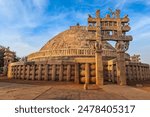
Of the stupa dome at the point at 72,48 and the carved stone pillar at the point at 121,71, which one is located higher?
the stupa dome at the point at 72,48

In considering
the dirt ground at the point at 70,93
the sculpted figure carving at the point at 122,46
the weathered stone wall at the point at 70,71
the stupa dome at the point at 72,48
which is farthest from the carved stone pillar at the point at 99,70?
the stupa dome at the point at 72,48

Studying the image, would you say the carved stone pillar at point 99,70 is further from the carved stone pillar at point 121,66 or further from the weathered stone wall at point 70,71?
the carved stone pillar at point 121,66

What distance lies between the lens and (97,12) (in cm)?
1586

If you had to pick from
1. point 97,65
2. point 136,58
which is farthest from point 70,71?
point 136,58

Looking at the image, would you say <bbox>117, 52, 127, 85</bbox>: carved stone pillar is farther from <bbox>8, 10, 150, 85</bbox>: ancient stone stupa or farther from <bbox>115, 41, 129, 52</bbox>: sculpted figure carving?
<bbox>115, 41, 129, 52</bbox>: sculpted figure carving

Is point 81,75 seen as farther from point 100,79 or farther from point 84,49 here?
point 84,49

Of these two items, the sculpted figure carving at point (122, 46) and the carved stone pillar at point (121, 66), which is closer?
the carved stone pillar at point (121, 66)

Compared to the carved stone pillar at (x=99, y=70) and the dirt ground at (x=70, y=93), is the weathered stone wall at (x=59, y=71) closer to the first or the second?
the carved stone pillar at (x=99, y=70)

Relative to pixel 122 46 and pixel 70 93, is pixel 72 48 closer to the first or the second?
pixel 122 46

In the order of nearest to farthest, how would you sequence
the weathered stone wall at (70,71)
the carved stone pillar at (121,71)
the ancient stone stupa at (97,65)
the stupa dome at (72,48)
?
the carved stone pillar at (121,71)
the ancient stone stupa at (97,65)
the weathered stone wall at (70,71)
the stupa dome at (72,48)

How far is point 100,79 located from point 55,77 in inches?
189

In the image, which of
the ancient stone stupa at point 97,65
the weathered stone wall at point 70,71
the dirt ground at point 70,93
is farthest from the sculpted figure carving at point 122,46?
the dirt ground at point 70,93

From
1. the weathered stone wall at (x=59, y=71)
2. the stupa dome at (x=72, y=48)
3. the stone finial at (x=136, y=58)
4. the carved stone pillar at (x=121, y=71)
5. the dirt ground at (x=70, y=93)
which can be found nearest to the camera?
the dirt ground at (x=70, y=93)

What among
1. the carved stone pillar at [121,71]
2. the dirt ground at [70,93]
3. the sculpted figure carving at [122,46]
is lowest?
the dirt ground at [70,93]
